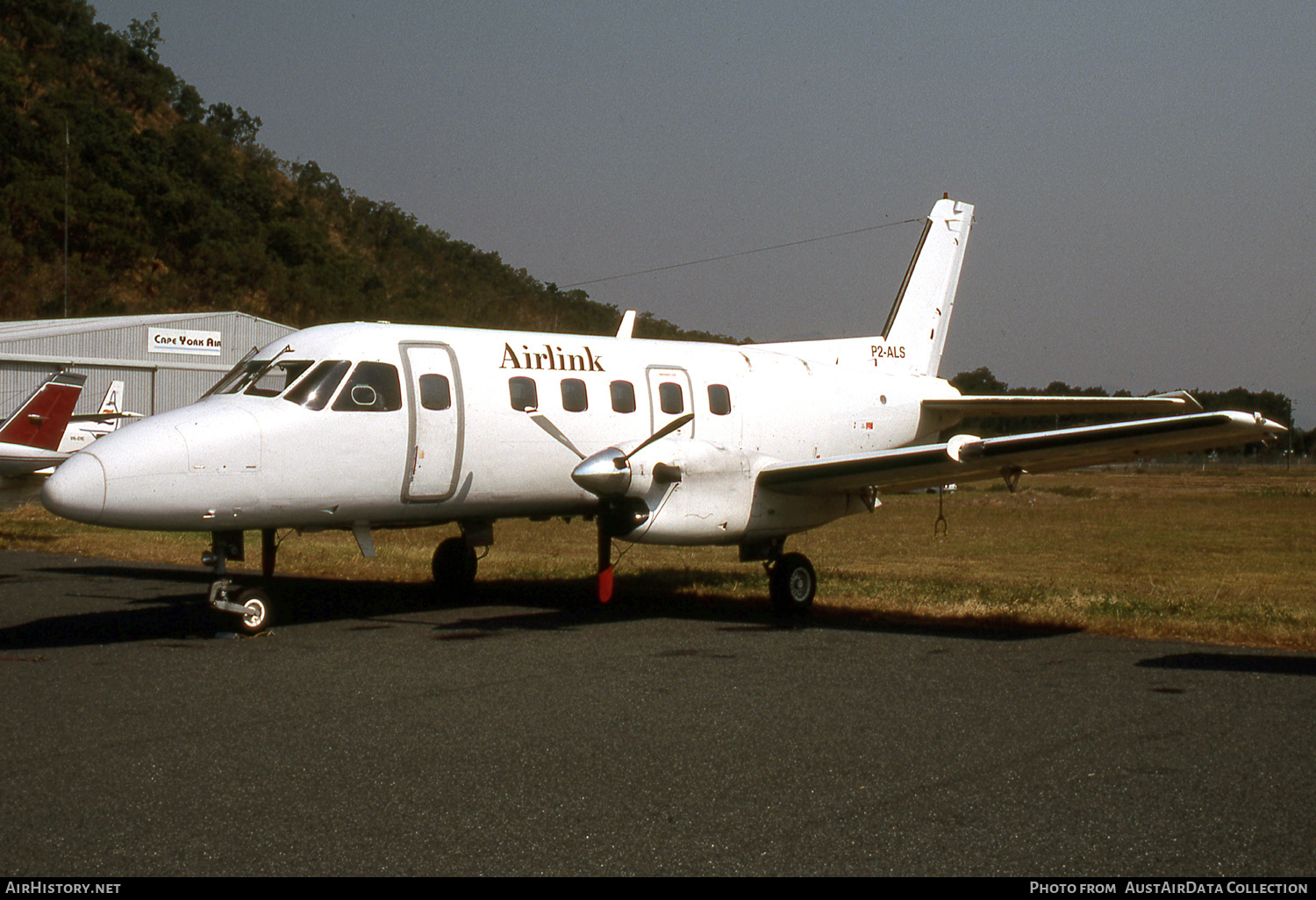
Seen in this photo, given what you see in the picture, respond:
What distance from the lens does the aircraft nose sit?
30.7 ft

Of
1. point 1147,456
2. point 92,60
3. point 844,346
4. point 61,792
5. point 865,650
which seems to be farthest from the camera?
point 92,60

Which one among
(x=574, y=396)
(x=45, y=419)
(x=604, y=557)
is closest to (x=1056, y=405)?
(x=574, y=396)

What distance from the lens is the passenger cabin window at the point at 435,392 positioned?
38.0 feet

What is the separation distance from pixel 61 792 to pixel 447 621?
21.4 ft

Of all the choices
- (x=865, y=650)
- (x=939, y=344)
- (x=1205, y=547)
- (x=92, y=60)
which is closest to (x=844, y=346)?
(x=939, y=344)

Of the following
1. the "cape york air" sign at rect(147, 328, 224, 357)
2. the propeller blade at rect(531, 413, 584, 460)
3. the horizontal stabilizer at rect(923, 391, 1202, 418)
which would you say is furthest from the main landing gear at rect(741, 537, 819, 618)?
the "cape york air" sign at rect(147, 328, 224, 357)

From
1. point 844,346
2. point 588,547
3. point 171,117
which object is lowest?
point 588,547

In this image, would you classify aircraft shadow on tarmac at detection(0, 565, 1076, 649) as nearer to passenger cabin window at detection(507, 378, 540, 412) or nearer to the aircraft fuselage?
the aircraft fuselage

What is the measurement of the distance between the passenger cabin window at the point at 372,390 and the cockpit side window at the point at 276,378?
1.50 ft

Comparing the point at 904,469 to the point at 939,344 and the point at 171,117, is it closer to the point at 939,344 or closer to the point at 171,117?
the point at 939,344

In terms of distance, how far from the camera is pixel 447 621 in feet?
39.2

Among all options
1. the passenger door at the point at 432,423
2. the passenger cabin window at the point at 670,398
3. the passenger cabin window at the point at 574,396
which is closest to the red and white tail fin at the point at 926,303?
Result: the passenger cabin window at the point at 670,398

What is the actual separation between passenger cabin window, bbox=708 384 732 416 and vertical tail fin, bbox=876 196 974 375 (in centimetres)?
366

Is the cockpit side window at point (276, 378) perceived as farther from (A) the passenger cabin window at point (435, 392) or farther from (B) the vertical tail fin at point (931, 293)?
(B) the vertical tail fin at point (931, 293)
